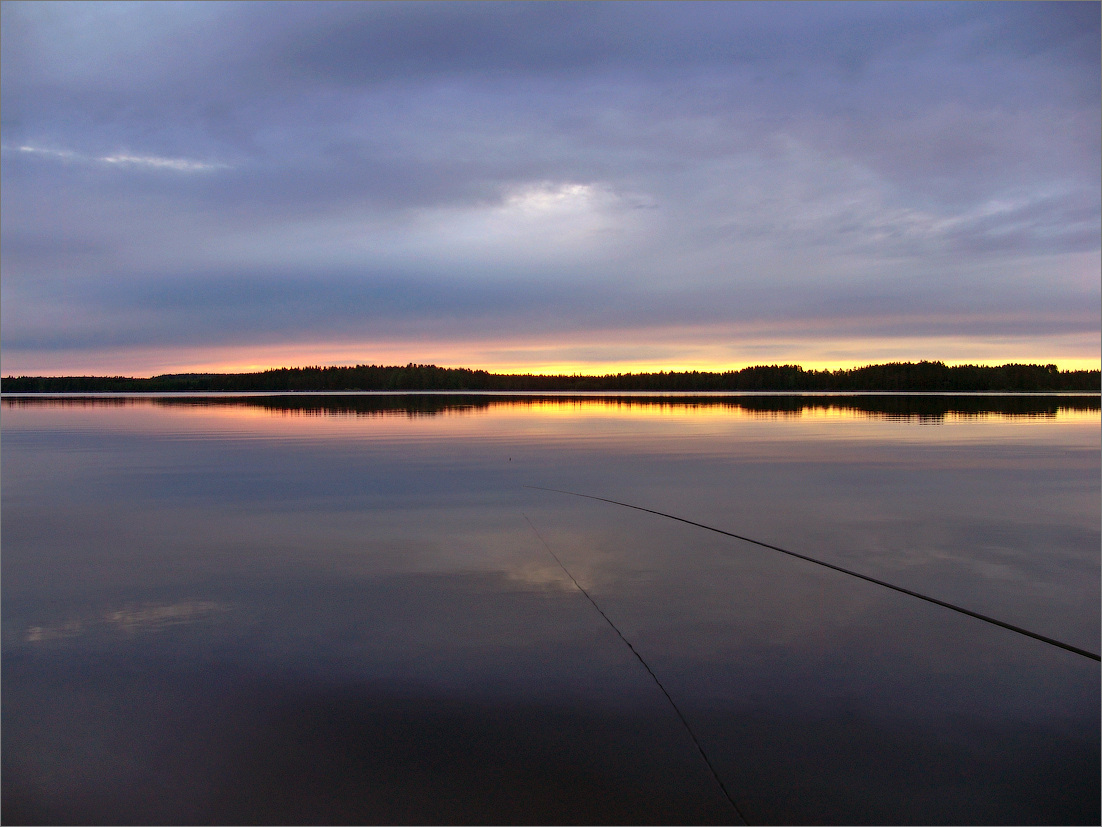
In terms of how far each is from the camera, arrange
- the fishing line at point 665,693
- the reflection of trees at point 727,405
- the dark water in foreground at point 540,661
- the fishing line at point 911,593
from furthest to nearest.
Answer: the reflection of trees at point 727,405, the fishing line at point 911,593, the dark water in foreground at point 540,661, the fishing line at point 665,693

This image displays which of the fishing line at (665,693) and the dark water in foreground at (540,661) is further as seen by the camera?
the dark water in foreground at (540,661)

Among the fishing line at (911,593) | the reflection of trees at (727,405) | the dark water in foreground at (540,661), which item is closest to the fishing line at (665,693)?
the dark water in foreground at (540,661)

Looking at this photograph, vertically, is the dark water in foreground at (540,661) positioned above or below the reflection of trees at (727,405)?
below

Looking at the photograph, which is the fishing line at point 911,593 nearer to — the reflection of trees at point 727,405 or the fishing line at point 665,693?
the fishing line at point 665,693

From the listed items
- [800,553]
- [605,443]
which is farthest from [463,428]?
[800,553]

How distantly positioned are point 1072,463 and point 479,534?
18.3m

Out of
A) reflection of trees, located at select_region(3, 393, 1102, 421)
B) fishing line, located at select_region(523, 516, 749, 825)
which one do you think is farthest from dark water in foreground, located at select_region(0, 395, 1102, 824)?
reflection of trees, located at select_region(3, 393, 1102, 421)

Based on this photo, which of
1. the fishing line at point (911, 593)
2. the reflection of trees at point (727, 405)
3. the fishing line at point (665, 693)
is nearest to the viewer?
the fishing line at point (665, 693)

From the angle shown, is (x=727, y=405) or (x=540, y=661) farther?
(x=727, y=405)

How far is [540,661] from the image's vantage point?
6449mm

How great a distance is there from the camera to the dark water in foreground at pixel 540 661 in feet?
15.1

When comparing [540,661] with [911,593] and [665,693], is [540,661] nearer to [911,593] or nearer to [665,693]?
[665,693]

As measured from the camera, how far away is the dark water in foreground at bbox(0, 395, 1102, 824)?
4605 millimetres

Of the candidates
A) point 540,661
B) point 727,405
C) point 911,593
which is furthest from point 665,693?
point 727,405
